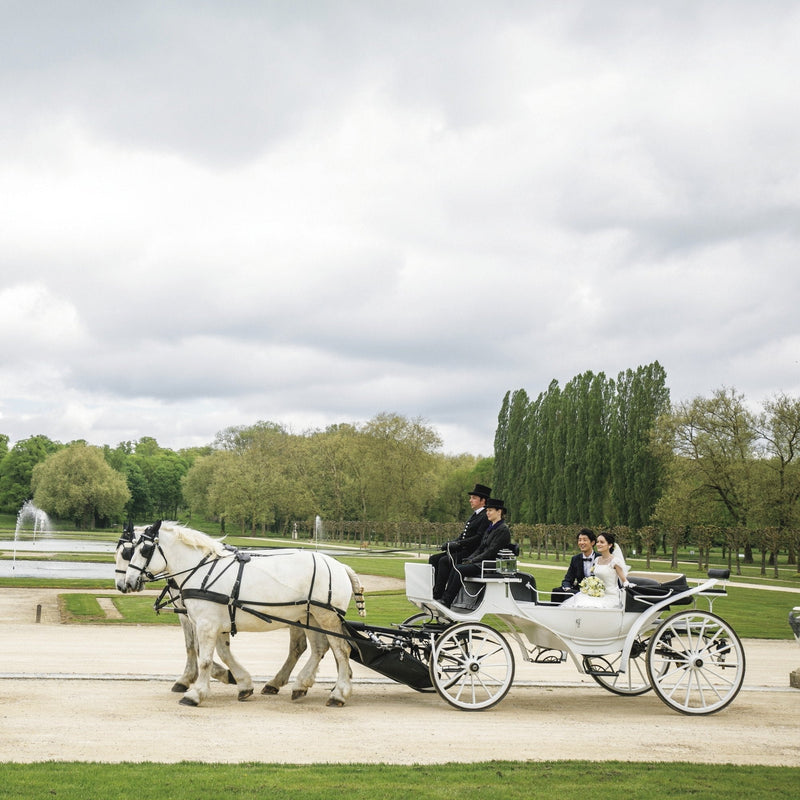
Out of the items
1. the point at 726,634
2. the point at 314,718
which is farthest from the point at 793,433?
the point at 314,718

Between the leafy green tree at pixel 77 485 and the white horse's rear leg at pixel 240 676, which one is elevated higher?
the leafy green tree at pixel 77 485

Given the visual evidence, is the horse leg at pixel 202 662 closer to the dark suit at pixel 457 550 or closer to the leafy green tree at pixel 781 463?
the dark suit at pixel 457 550

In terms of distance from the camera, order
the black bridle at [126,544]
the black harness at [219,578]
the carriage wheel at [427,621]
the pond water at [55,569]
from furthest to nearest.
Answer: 1. the pond water at [55,569]
2. the carriage wheel at [427,621]
3. the black bridle at [126,544]
4. the black harness at [219,578]

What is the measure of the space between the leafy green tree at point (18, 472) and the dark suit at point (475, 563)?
287 feet

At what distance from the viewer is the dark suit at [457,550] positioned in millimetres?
9562

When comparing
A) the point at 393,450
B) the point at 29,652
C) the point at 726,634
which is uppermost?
the point at 393,450

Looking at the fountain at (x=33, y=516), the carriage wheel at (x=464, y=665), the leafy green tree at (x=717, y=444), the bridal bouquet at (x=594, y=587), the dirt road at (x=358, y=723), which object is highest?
the leafy green tree at (x=717, y=444)

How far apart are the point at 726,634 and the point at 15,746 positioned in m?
7.02

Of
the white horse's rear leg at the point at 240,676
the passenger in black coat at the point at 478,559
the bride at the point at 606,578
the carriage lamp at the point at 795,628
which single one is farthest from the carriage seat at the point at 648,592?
the white horse's rear leg at the point at 240,676

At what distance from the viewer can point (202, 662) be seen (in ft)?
29.3

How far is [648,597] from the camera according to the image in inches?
378

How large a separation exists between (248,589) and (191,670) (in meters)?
1.15

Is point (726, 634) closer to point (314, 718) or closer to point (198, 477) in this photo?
point (314, 718)

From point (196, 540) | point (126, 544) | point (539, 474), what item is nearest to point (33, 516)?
point (539, 474)
